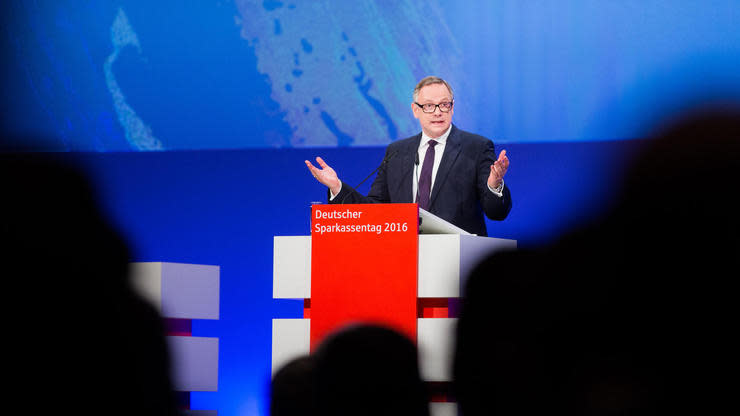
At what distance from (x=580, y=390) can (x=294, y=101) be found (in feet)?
15.8

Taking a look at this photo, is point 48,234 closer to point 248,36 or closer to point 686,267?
point 686,267

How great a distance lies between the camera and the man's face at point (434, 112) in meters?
4.04

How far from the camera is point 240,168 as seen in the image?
5.58 meters

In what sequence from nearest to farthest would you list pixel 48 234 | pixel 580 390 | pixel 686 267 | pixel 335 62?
pixel 686 267, pixel 580 390, pixel 48 234, pixel 335 62

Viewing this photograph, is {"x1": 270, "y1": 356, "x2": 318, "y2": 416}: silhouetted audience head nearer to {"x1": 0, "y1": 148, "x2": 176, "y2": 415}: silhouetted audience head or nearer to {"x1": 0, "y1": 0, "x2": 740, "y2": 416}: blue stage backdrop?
{"x1": 0, "y1": 148, "x2": 176, "y2": 415}: silhouetted audience head

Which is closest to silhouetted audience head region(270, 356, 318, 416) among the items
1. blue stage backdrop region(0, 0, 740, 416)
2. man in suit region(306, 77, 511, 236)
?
man in suit region(306, 77, 511, 236)

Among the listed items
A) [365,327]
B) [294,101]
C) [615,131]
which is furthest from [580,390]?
Result: [294,101]

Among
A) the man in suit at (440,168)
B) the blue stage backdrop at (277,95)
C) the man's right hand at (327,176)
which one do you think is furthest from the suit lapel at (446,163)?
the blue stage backdrop at (277,95)

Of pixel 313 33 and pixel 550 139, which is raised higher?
pixel 313 33

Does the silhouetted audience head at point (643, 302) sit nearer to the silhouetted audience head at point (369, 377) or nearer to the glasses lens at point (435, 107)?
the silhouetted audience head at point (369, 377)

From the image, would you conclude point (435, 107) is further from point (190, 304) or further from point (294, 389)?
point (294, 389)

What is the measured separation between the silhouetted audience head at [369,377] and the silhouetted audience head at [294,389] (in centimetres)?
3

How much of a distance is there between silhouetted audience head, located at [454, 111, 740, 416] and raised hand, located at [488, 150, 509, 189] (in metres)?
2.23

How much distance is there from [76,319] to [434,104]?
3.41 meters
